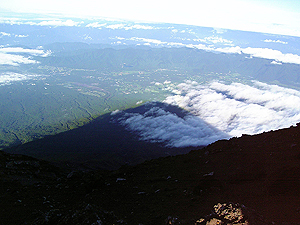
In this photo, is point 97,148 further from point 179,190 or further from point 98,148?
point 179,190

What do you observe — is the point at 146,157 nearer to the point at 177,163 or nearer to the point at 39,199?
the point at 177,163

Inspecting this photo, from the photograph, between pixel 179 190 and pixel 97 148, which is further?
pixel 97 148

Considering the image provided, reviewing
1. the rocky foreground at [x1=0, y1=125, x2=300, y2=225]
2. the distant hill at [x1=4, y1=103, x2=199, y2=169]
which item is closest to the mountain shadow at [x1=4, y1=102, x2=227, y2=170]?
the distant hill at [x1=4, y1=103, x2=199, y2=169]

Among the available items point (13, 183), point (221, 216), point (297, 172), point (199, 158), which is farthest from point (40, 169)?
point (297, 172)

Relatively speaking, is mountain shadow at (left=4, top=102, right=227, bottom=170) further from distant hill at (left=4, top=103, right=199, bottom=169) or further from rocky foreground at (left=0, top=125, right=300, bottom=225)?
rocky foreground at (left=0, top=125, right=300, bottom=225)

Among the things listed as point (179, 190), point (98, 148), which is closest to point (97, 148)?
point (98, 148)
